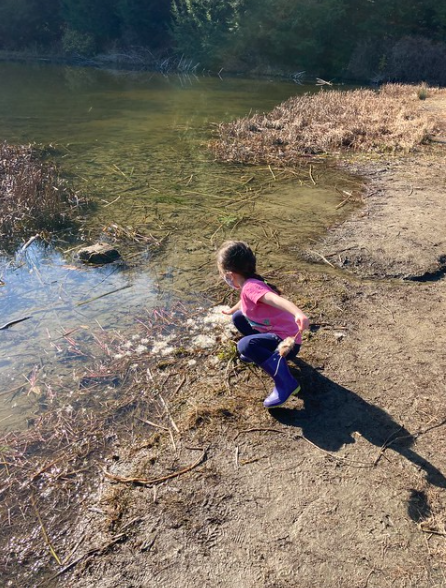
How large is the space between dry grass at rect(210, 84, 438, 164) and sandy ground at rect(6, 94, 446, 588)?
6.13m

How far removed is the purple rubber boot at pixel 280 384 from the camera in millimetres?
3481

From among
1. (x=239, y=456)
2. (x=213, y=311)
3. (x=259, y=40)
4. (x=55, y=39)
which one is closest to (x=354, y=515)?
(x=239, y=456)

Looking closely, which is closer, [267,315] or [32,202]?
[267,315]

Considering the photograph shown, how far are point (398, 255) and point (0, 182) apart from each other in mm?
6899

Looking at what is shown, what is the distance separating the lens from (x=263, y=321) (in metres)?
3.77

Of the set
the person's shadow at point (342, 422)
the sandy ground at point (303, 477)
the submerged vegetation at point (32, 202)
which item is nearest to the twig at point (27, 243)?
the submerged vegetation at point (32, 202)

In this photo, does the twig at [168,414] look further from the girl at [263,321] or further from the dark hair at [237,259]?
the dark hair at [237,259]

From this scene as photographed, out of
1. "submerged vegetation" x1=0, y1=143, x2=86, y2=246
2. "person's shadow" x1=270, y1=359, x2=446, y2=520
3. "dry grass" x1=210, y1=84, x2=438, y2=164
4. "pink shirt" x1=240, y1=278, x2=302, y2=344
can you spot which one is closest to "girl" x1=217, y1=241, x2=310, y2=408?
"pink shirt" x1=240, y1=278, x2=302, y2=344

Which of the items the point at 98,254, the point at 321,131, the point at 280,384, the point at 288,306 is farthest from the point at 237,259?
the point at 321,131

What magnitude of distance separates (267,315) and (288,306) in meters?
0.46

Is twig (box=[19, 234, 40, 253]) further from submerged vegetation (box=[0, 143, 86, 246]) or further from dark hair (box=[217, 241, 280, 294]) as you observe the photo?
dark hair (box=[217, 241, 280, 294])

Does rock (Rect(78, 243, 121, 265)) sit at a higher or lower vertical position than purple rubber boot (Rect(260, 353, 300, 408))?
lower

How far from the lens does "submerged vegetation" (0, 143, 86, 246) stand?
7148 millimetres

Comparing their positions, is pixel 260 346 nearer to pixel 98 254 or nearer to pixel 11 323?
pixel 11 323
